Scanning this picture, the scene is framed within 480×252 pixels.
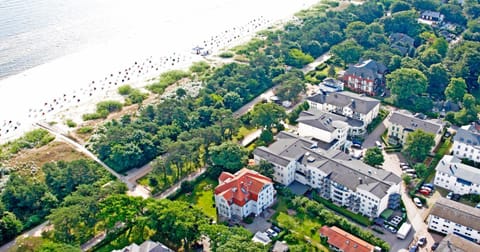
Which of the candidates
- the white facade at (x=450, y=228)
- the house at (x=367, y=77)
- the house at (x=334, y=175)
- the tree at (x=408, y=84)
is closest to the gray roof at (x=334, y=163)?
the house at (x=334, y=175)

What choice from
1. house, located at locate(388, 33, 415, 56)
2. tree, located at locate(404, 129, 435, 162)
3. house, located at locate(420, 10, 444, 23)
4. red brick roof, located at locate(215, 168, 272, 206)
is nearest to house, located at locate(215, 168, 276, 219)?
red brick roof, located at locate(215, 168, 272, 206)

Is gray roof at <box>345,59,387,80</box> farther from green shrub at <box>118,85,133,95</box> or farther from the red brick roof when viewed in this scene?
green shrub at <box>118,85,133,95</box>

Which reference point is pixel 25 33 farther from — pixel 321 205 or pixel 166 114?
pixel 321 205

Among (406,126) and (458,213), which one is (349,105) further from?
(458,213)

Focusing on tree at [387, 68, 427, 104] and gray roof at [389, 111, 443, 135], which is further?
tree at [387, 68, 427, 104]

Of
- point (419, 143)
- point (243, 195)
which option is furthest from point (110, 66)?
point (419, 143)

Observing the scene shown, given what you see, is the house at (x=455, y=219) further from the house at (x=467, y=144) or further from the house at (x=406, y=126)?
the house at (x=406, y=126)
